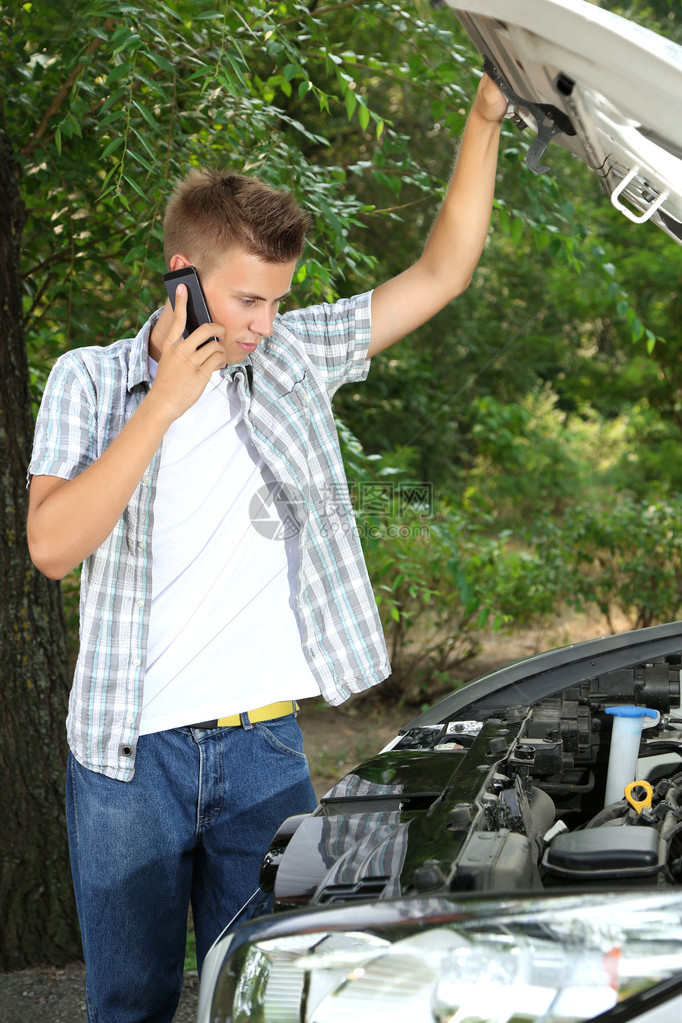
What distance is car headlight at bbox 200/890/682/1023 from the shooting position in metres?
1.21

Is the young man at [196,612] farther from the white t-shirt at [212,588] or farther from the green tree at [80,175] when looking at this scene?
the green tree at [80,175]

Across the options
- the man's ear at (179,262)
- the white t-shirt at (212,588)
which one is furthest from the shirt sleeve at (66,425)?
the man's ear at (179,262)

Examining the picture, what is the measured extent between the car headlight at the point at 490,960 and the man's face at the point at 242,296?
44.0 inches

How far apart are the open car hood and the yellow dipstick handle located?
117cm

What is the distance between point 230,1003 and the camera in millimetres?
1330

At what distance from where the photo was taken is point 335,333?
219 centimetres

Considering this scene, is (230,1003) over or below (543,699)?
below

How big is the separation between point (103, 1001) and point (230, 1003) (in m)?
0.71

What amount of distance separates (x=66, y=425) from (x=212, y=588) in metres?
0.43

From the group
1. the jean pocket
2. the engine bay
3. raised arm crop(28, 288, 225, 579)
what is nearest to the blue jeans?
the jean pocket

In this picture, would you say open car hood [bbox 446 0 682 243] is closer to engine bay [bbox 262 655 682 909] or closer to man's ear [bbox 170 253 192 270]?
man's ear [bbox 170 253 192 270]

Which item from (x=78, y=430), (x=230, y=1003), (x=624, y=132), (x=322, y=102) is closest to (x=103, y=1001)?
(x=230, y=1003)

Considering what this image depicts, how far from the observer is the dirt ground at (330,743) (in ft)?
10.2

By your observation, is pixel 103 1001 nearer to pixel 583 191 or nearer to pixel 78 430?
pixel 78 430
